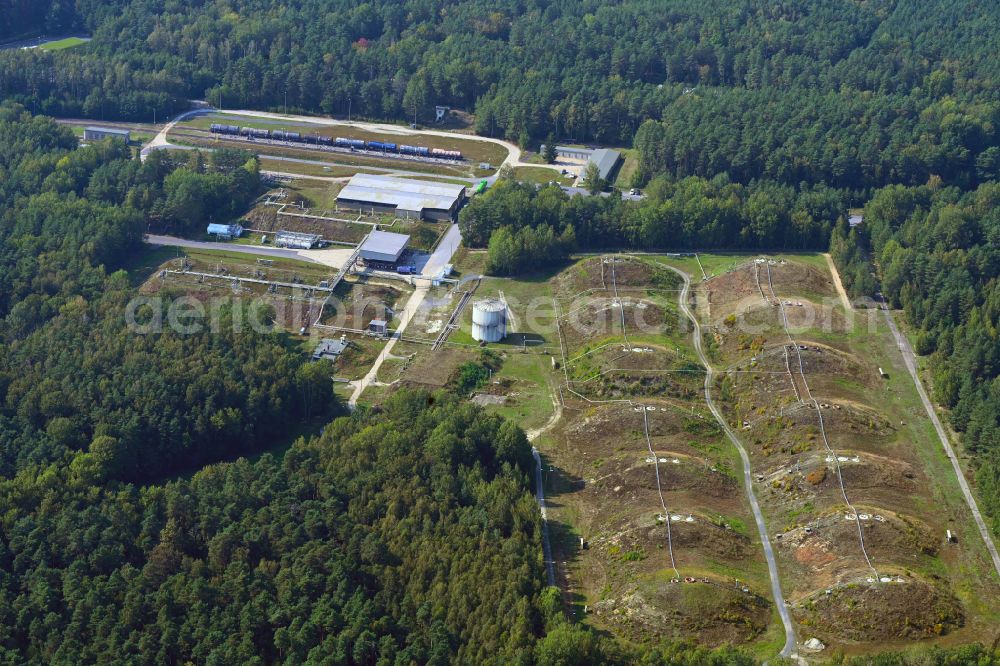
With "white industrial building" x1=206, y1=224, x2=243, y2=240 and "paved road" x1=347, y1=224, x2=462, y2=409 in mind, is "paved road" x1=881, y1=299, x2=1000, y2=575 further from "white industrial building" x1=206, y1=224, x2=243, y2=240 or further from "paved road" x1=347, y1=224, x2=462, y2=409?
"white industrial building" x1=206, y1=224, x2=243, y2=240

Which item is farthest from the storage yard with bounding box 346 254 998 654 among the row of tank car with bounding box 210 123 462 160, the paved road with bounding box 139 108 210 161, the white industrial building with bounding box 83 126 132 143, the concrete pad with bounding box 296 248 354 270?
the white industrial building with bounding box 83 126 132 143

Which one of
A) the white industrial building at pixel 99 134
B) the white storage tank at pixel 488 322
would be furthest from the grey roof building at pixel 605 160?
the white industrial building at pixel 99 134

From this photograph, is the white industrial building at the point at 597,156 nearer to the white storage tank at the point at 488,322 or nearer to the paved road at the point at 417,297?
the paved road at the point at 417,297

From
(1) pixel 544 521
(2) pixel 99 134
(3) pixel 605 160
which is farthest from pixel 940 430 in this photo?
(2) pixel 99 134

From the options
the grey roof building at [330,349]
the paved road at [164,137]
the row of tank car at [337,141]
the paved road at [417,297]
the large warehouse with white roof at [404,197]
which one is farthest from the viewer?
the row of tank car at [337,141]

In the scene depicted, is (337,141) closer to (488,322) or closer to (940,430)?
(488,322)

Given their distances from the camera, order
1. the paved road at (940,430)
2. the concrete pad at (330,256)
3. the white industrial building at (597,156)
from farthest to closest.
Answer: the white industrial building at (597,156)
the concrete pad at (330,256)
the paved road at (940,430)

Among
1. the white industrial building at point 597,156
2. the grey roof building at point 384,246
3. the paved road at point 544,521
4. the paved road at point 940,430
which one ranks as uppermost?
the grey roof building at point 384,246

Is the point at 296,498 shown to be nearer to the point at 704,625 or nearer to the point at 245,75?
the point at 704,625
